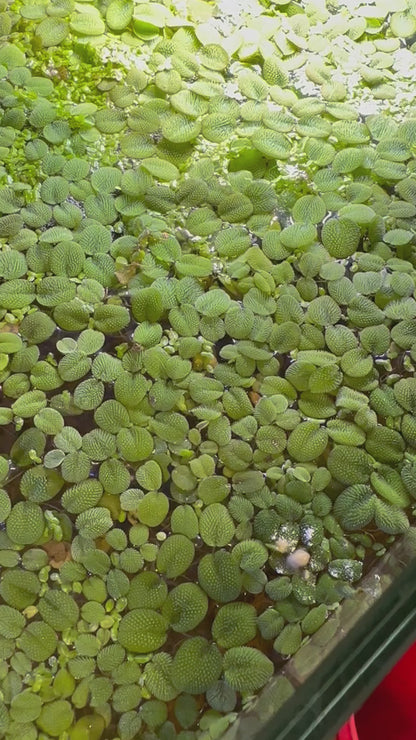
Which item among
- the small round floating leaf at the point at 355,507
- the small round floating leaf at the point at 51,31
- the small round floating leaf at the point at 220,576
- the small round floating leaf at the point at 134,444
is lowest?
the small round floating leaf at the point at 220,576

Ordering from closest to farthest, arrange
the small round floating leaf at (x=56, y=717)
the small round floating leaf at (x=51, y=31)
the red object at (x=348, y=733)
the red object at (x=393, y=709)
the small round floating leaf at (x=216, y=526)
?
the small round floating leaf at (x=56, y=717) < the small round floating leaf at (x=216, y=526) < the red object at (x=348, y=733) < the red object at (x=393, y=709) < the small round floating leaf at (x=51, y=31)

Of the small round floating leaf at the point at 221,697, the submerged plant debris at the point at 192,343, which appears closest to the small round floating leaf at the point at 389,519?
the submerged plant debris at the point at 192,343

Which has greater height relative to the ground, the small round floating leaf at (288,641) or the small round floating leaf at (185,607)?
the small round floating leaf at (288,641)

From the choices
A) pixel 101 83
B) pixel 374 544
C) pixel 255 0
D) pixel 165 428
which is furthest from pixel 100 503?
pixel 255 0

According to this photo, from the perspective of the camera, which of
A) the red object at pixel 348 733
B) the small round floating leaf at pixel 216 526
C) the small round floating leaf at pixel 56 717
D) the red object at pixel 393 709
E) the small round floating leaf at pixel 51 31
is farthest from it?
the small round floating leaf at pixel 51 31

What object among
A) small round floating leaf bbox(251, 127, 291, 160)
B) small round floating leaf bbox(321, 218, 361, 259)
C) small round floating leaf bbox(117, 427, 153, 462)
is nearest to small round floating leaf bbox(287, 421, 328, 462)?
small round floating leaf bbox(117, 427, 153, 462)

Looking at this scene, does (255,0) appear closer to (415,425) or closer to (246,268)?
(246,268)

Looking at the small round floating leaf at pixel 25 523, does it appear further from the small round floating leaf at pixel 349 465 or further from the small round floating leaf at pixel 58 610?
the small round floating leaf at pixel 349 465

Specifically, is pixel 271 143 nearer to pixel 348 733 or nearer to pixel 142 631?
pixel 142 631
